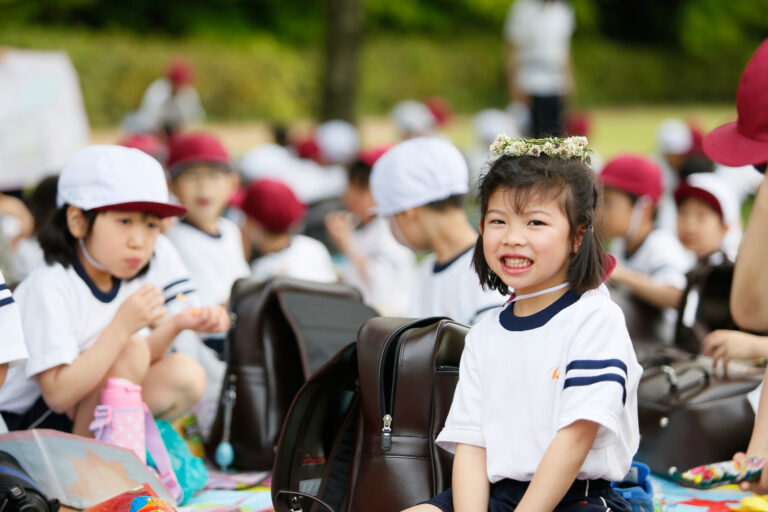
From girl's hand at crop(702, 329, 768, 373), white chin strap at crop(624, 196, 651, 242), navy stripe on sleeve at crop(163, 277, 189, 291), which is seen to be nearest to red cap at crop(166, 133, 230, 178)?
navy stripe on sleeve at crop(163, 277, 189, 291)

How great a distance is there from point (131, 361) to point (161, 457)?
31 centimetres

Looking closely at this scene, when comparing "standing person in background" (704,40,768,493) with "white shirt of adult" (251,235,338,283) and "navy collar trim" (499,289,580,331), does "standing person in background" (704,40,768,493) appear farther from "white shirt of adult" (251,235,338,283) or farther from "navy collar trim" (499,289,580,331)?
"white shirt of adult" (251,235,338,283)

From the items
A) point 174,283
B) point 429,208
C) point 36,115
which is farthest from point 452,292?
point 36,115

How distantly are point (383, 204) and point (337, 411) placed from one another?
955 millimetres

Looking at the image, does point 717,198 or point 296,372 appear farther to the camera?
point 717,198

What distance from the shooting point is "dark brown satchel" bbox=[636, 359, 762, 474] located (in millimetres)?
2947

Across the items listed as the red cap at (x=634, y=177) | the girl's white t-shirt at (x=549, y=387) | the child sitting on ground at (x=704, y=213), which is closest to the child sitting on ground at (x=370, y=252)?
the red cap at (x=634, y=177)

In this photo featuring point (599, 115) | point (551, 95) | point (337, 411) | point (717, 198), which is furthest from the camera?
point (599, 115)

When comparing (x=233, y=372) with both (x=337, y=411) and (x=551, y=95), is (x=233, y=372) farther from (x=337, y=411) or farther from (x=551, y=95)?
(x=551, y=95)

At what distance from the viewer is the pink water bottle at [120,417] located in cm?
276

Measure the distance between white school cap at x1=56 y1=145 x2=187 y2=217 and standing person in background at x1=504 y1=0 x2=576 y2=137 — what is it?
486 centimetres

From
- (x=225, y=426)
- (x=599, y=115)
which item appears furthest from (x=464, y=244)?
(x=599, y=115)

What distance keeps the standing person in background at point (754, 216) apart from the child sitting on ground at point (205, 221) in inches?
88.7

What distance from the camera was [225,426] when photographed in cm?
322
